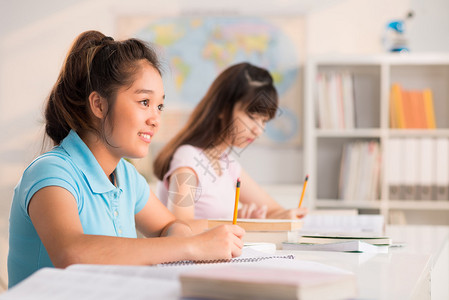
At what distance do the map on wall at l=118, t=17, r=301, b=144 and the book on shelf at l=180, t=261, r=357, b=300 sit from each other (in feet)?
9.46

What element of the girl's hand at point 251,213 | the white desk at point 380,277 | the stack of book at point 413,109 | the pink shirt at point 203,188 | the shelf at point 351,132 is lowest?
the white desk at point 380,277

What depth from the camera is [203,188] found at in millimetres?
1927

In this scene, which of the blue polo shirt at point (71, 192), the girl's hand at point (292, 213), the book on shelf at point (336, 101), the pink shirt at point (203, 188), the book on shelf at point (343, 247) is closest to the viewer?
the blue polo shirt at point (71, 192)

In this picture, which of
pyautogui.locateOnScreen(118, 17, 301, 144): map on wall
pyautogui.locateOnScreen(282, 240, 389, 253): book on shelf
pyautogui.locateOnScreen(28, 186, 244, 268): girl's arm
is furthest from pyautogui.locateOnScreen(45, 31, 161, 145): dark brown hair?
pyautogui.locateOnScreen(118, 17, 301, 144): map on wall

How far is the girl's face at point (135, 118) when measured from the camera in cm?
122

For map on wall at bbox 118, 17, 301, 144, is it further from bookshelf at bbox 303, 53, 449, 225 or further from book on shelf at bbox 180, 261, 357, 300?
book on shelf at bbox 180, 261, 357, 300

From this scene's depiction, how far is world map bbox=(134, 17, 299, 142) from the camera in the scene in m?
3.51

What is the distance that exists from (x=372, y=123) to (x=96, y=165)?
2.56 metres

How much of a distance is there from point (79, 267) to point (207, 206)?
118 centimetres

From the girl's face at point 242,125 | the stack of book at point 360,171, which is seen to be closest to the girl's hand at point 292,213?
the girl's face at point 242,125

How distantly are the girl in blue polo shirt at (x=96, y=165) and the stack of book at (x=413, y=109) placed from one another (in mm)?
2186

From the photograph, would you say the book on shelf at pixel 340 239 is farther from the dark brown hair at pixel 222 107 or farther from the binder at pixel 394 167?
the binder at pixel 394 167

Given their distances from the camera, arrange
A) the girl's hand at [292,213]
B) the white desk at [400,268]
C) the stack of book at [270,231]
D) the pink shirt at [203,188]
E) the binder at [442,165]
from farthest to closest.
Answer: the binder at [442,165], the pink shirt at [203,188], the girl's hand at [292,213], the stack of book at [270,231], the white desk at [400,268]

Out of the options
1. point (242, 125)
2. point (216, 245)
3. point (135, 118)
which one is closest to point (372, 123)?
point (242, 125)
